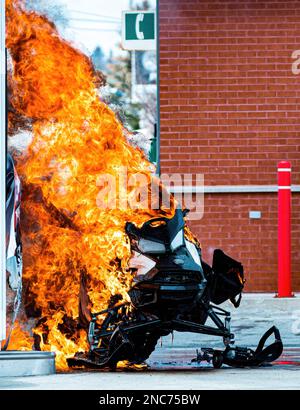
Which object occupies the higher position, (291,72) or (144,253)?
(291,72)

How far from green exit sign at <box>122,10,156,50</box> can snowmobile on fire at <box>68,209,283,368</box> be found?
6.25m

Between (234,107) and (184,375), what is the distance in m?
6.50

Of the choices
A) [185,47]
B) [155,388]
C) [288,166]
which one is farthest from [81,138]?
[185,47]

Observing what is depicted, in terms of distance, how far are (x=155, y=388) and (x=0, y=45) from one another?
2.49 meters

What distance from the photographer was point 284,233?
14.5 metres

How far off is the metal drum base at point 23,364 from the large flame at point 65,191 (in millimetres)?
536

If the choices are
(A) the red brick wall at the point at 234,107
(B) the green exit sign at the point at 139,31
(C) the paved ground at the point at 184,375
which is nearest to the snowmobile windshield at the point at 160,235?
(C) the paved ground at the point at 184,375

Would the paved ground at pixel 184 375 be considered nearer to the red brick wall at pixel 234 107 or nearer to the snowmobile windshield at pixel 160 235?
the snowmobile windshield at pixel 160 235

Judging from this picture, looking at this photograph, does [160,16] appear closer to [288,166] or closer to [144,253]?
[288,166]

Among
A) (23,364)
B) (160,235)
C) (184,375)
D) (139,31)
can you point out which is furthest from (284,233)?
(23,364)

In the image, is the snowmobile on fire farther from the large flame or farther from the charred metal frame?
the large flame

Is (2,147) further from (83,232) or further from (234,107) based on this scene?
(234,107)

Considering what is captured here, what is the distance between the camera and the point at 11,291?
9820mm

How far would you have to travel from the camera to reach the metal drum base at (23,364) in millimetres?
9070
